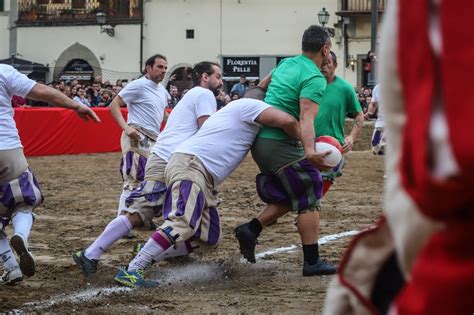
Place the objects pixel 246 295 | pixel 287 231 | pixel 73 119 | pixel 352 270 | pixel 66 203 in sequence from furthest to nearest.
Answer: pixel 73 119
pixel 66 203
pixel 287 231
pixel 246 295
pixel 352 270

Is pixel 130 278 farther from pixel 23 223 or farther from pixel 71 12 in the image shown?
pixel 71 12

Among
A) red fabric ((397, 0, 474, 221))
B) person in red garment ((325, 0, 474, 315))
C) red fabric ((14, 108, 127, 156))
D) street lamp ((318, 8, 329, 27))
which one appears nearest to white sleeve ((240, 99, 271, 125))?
person in red garment ((325, 0, 474, 315))

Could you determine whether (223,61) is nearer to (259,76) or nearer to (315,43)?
(259,76)

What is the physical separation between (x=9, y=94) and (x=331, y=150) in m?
2.16

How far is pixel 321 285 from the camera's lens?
6.76 metres

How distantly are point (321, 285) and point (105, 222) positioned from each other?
3.97 meters

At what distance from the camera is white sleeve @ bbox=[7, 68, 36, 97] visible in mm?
Result: 6320

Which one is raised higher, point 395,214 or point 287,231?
point 395,214

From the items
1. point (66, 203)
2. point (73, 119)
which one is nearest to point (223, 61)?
point (73, 119)

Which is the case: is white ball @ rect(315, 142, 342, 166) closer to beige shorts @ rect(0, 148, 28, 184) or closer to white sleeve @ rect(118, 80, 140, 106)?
beige shorts @ rect(0, 148, 28, 184)

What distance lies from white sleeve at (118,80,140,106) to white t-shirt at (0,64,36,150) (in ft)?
11.1

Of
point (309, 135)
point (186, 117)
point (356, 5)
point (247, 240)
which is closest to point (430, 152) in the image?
point (309, 135)

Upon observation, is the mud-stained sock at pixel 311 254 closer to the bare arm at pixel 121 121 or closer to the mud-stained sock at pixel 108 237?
the mud-stained sock at pixel 108 237

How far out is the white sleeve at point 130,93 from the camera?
32.6 feet
